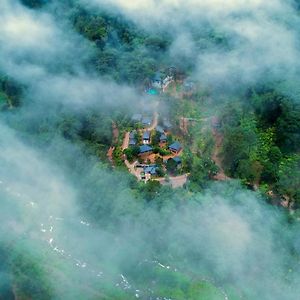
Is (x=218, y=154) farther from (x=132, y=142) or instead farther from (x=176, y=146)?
(x=132, y=142)

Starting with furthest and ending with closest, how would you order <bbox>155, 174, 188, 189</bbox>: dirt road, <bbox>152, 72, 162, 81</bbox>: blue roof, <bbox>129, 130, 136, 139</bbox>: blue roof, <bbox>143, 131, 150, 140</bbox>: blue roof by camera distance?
<bbox>152, 72, 162, 81</bbox>: blue roof, <bbox>129, 130, 136, 139</bbox>: blue roof, <bbox>143, 131, 150, 140</bbox>: blue roof, <bbox>155, 174, 188, 189</bbox>: dirt road

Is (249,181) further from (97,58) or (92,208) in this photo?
(97,58)

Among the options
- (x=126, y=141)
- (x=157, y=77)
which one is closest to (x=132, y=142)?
(x=126, y=141)

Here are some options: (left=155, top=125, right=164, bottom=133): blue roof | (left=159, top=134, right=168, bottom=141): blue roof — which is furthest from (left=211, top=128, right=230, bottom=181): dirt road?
(left=155, top=125, right=164, bottom=133): blue roof

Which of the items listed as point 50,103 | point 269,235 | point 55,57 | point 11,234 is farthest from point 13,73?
point 269,235

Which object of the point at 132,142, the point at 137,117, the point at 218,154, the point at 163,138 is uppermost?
the point at 218,154

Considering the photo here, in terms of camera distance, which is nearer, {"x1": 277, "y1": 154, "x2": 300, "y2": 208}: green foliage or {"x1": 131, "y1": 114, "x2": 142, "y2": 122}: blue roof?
{"x1": 277, "y1": 154, "x2": 300, "y2": 208}: green foliage

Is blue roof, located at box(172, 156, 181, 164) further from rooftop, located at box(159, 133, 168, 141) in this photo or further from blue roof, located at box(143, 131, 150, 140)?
blue roof, located at box(143, 131, 150, 140)

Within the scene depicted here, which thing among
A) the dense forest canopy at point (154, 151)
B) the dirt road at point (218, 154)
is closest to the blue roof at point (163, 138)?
the dense forest canopy at point (154, 151)

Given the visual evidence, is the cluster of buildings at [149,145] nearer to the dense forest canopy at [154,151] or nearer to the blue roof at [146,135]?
the blue roof at [146,135]
